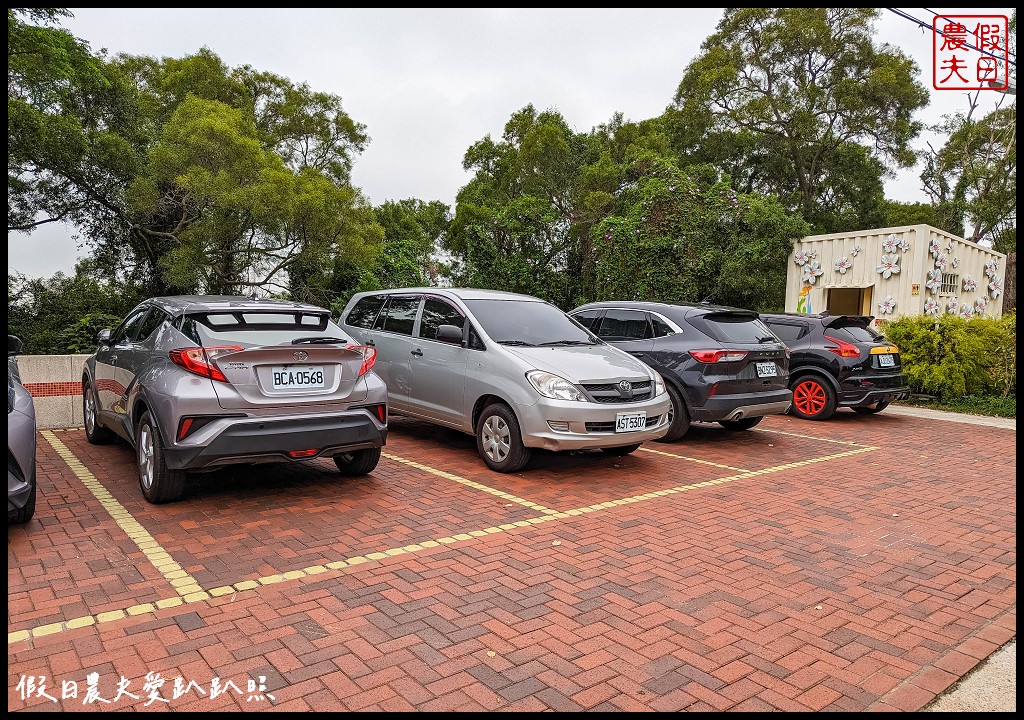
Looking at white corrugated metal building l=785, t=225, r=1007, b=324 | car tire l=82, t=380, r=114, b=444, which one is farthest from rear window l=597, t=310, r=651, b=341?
white corrugated metal building l=785, t=225, r=1007, b=324

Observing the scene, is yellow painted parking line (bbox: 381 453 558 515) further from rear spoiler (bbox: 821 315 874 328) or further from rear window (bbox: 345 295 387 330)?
rear spoiler (bbox: 821 315 874 328)

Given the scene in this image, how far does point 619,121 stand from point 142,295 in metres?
20.6

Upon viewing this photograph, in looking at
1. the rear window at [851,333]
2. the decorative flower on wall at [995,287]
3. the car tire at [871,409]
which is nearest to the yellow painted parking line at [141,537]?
the rear window at [851,333]

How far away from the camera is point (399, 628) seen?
11.6 ft

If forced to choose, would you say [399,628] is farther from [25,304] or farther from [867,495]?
[25,304]

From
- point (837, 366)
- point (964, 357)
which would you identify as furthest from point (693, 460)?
point (964, 357)

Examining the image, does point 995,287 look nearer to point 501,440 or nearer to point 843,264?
point 843,264

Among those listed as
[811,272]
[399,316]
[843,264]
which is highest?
[843,264]

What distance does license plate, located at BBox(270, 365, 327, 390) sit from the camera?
17.3ft

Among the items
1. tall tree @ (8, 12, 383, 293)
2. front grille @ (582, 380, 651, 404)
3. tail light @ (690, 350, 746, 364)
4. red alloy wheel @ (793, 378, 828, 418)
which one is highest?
tall tree @ (8, 12, 383, 293)

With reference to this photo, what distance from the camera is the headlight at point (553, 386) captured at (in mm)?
6359

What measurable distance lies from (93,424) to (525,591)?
18.9 feet

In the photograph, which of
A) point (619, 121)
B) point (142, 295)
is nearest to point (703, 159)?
point (619, 121)

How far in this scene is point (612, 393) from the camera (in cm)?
658
